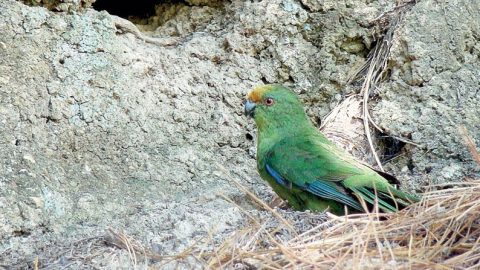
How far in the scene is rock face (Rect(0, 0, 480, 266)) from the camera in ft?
16.4

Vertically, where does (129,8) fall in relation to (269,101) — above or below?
above

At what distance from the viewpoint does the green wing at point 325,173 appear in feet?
16.6

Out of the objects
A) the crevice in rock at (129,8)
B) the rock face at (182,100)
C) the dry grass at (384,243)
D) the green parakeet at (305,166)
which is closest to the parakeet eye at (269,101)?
the green parakeet at (305,166)

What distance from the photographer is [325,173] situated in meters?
5.28

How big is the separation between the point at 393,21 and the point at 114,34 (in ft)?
5.65

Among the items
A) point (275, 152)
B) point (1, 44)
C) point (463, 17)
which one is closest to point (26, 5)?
point (1, 44)

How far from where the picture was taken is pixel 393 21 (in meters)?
6.04

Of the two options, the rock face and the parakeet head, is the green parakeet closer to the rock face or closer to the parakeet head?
the parakeet head

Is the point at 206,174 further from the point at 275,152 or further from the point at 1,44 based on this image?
the point at 1,44

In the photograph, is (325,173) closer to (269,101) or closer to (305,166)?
(305,166)

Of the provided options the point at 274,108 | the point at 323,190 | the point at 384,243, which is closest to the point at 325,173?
the point at 323,190

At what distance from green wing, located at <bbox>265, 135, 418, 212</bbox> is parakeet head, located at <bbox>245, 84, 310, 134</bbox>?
0.16 m

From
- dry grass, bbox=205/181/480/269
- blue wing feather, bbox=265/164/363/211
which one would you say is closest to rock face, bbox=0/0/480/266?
blue wing feather, bbox=265/164/363/211

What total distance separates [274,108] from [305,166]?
0.59m
